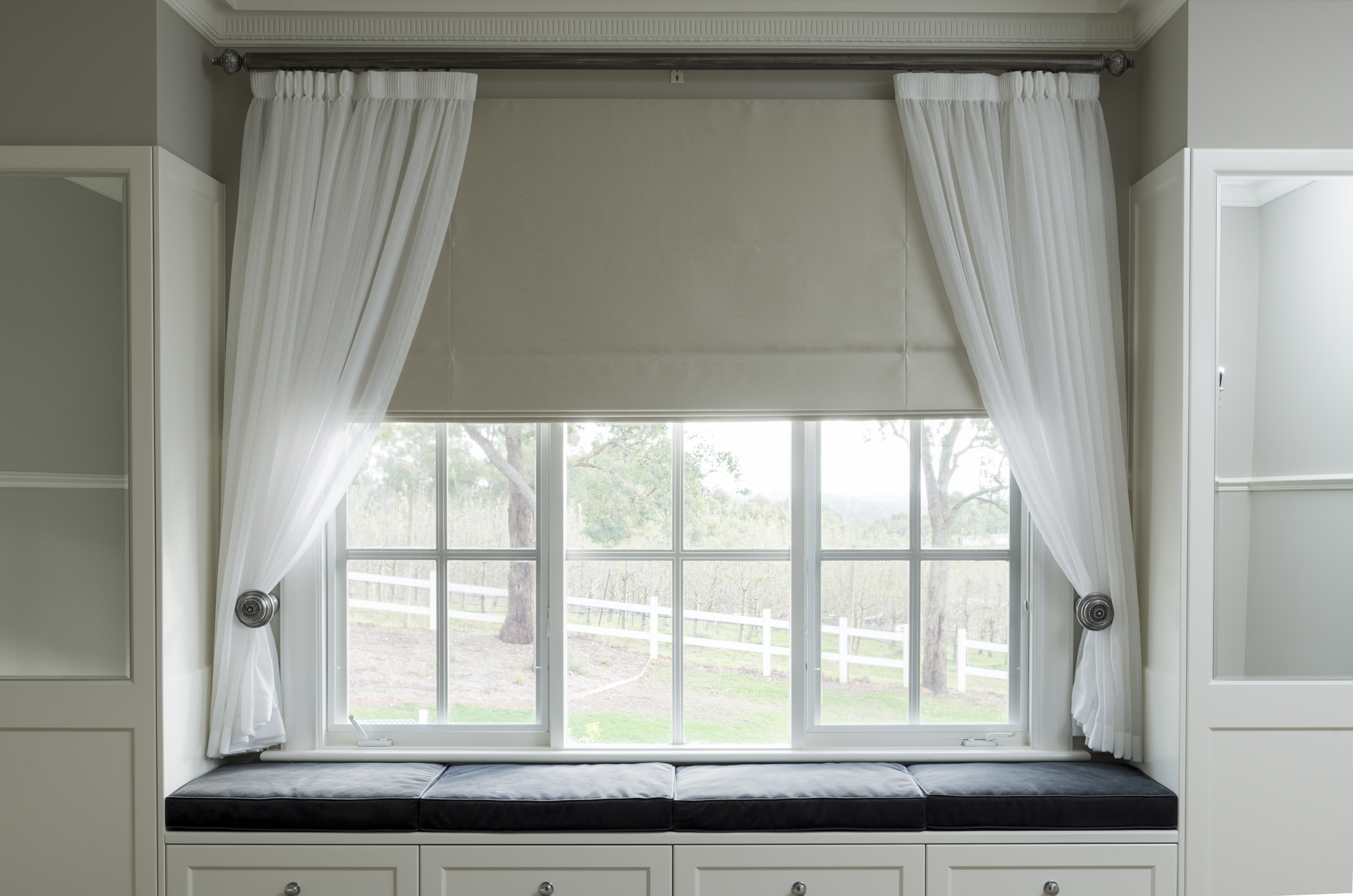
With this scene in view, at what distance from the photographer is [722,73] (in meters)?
2.42

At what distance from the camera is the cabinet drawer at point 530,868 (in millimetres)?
2068

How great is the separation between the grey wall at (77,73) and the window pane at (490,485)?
3.74 ft

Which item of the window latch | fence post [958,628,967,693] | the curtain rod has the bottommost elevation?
the window latch

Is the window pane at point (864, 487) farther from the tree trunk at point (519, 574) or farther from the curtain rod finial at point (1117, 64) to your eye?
the curtain rod finial at point (1117, 64)

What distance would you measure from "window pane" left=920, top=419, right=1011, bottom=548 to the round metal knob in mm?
1928

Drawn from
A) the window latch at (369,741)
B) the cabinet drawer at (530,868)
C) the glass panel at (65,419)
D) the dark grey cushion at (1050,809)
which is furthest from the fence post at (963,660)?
the glass panel at (65,419)

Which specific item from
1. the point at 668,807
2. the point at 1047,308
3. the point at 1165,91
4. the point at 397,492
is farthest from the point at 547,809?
the point at 1165,91

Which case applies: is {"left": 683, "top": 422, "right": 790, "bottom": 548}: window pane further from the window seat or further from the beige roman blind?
the window seat

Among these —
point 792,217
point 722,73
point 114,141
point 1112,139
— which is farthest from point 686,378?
point 114,141

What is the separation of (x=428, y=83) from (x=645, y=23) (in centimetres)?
65

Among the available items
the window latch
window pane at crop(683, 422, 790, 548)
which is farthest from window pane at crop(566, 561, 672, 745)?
the window latch

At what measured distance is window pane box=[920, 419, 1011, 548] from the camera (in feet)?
8.09

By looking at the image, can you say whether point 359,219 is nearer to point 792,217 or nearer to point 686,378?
point 686,378

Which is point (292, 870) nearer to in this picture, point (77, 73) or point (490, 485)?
point (490, 485)
